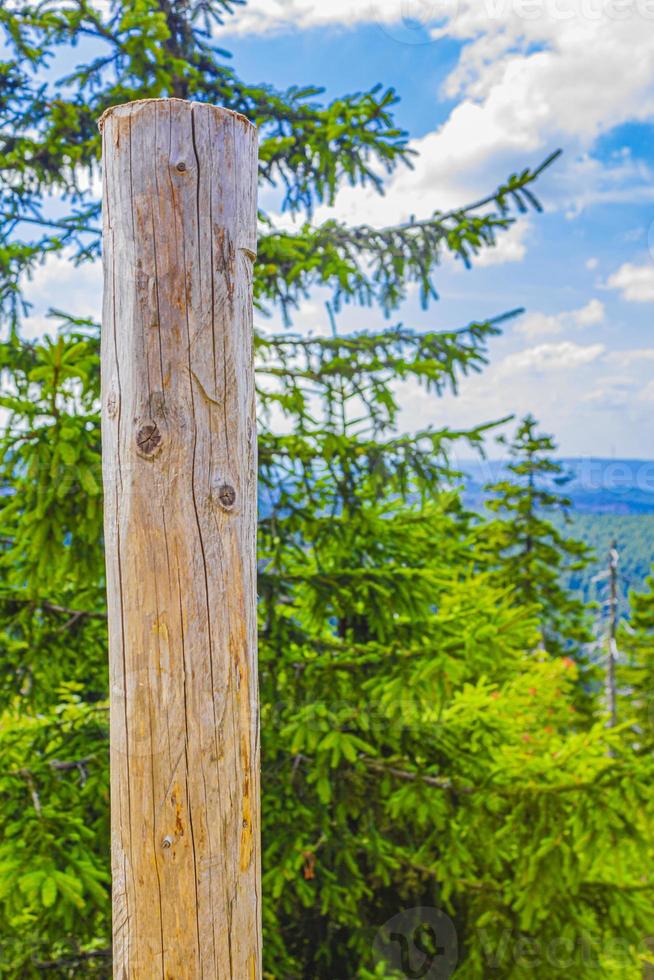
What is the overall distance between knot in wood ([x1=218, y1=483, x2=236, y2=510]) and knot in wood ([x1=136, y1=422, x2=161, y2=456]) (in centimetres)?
18

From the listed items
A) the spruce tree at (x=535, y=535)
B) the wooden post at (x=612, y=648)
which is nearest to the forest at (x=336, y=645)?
the spruce tree at (x=535, y=535)

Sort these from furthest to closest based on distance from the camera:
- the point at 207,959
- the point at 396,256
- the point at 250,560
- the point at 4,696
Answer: the point at 396,256 → the point at 4,696 → the point at 250,560 → the point at 207,959

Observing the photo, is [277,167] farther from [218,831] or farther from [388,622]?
[218,831]

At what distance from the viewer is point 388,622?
17.6ft

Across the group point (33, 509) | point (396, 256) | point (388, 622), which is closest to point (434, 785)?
point (388, 622)

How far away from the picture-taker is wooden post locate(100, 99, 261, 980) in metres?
1.81

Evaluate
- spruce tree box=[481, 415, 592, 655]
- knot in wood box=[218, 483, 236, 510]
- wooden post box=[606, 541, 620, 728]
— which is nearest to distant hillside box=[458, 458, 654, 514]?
spruce tree box=[481, 415, 592, 655]

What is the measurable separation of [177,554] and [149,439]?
0.28 metres

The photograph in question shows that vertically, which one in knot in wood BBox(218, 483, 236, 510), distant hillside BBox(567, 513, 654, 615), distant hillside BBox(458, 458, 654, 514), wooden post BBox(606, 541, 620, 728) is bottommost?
wooden post BBox(606, 541, 620, 728)

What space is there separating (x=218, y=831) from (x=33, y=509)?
2.62 metres

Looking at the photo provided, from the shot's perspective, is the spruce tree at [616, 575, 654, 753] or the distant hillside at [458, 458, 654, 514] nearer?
the distant hillside at [458, 458, 654, 514]

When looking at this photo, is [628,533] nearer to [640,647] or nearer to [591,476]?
[640,647]

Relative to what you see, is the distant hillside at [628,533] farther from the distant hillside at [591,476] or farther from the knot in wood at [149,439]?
the knot in wood at [149,439]

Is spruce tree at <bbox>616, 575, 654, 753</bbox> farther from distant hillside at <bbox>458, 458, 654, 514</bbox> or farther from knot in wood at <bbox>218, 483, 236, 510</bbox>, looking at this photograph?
knot in wood at <bbox>218, 483, 236, 510</bbox>
